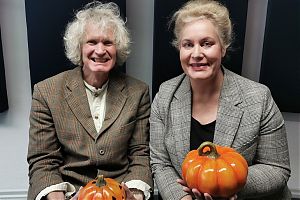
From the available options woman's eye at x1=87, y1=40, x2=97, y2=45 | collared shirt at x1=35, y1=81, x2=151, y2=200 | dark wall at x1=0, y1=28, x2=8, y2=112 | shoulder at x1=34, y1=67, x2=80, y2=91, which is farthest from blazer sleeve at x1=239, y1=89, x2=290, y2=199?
dark wall at x1=0, y1=28, x2=8, y2=112

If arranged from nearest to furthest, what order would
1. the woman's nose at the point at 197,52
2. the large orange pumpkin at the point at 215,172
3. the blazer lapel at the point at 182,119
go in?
the large orange pumpkin at the point at 215,172 → the woman's nose at the point at 197,52 → the blazer lapel at the point at 182,119

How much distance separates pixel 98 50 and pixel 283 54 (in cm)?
87

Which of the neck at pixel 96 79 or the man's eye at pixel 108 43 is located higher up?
the man's eye at pixel 108 43

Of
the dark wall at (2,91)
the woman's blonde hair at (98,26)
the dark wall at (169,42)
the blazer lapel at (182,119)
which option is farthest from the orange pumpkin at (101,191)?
the dark wall at (2,91)

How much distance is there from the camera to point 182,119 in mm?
1407

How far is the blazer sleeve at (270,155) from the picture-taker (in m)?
1.31

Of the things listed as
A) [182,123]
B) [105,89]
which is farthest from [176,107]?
[105,89]

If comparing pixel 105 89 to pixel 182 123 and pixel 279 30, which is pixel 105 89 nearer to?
pixel 182 123

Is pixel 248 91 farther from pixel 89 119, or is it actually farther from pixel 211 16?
pixel 89 119

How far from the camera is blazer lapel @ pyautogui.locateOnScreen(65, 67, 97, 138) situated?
4.87ft

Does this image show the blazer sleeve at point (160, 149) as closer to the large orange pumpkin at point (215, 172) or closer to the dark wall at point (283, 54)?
the large orange pumpkin at point (215, 172)

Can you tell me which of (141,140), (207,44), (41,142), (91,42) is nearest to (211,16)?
(207,44)

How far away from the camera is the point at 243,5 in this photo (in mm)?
1592

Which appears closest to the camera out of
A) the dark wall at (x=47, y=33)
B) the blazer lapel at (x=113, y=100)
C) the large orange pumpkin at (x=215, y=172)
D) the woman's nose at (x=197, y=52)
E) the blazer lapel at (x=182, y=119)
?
the large orange pumpkin at (x=215, y=172)
